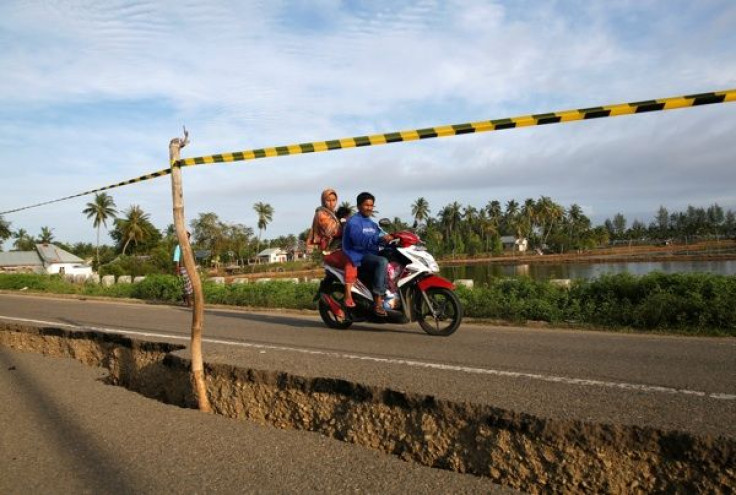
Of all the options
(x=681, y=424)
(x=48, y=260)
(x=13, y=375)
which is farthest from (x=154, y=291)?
(x=48, y=260)

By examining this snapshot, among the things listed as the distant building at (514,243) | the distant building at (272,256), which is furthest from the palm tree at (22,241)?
the distant building at (514,243)

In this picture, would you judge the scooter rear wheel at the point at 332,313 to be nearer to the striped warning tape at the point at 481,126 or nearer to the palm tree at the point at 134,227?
the striped warning tape at the point at 481,126

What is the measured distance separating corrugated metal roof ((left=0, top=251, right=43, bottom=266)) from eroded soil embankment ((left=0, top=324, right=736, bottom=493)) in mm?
87740

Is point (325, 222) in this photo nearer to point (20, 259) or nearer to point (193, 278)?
point (193, 278)

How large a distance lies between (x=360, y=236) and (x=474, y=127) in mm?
2831

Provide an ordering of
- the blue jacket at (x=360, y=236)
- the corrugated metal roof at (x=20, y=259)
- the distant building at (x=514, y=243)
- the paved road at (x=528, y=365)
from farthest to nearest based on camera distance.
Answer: the distant building at (x=514, y=243)
the corrugated metal roof at (x=20, y=259)
the blue jacket at (x=360, y=236)
the paved road at (x=528, y=365)

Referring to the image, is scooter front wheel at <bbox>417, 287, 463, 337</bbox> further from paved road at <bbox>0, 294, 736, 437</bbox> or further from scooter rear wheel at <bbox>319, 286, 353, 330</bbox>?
scooter rear wheel at <bbox>319, 286, 353, 330</bbox>

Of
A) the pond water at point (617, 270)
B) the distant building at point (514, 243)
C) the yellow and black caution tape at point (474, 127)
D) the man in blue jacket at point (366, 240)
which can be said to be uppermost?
the distant building at point (514, 243)

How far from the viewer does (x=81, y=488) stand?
3.33 meters

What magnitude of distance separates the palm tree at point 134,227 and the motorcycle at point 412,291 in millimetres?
79412

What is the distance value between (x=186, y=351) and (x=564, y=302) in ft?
19.6

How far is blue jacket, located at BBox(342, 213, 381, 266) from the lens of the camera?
7.45 meters

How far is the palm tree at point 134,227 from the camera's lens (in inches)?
3147

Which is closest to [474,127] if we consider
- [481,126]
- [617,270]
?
[481,126]
